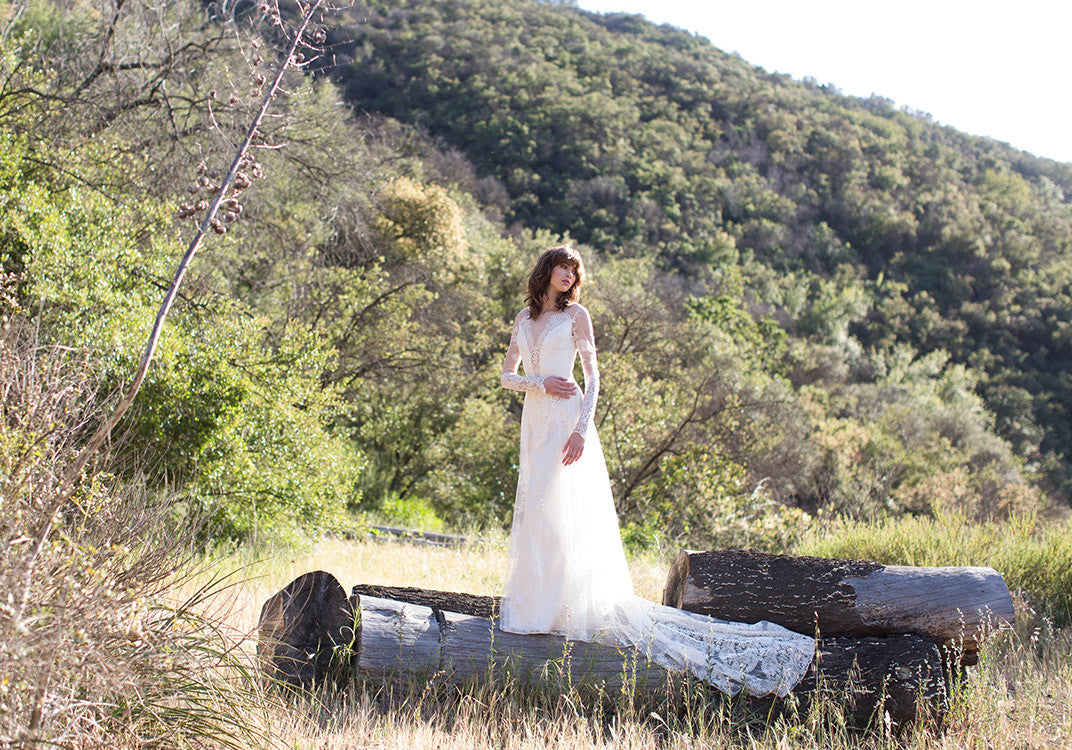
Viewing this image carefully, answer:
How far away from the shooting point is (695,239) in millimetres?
31781

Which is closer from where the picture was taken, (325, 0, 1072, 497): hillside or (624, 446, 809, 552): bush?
(624, 446, 809, 552): bush

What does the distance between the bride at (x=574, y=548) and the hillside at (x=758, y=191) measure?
23799 millimetres

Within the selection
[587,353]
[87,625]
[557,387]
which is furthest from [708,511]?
[87,625]

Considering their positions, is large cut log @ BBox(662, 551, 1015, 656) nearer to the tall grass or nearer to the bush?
the tall grass

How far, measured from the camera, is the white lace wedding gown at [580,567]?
423cm

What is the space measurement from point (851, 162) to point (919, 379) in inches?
552

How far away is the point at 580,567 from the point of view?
15.0 ft

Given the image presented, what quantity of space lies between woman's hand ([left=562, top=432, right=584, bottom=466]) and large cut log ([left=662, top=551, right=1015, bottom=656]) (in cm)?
95

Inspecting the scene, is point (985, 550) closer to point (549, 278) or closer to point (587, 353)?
point (587, 353)

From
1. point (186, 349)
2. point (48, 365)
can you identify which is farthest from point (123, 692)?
point (186, 349)

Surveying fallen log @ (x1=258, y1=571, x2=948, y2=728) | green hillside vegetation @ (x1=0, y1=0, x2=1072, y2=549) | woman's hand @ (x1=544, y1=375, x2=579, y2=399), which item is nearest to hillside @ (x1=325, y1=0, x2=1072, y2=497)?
green hillside vegetation @ (x1=0, y1=0, x2=1072, y2=549)

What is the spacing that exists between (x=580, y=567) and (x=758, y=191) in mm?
33927

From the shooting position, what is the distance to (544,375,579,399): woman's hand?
476cm

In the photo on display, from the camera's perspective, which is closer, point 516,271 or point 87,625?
point 87,625
